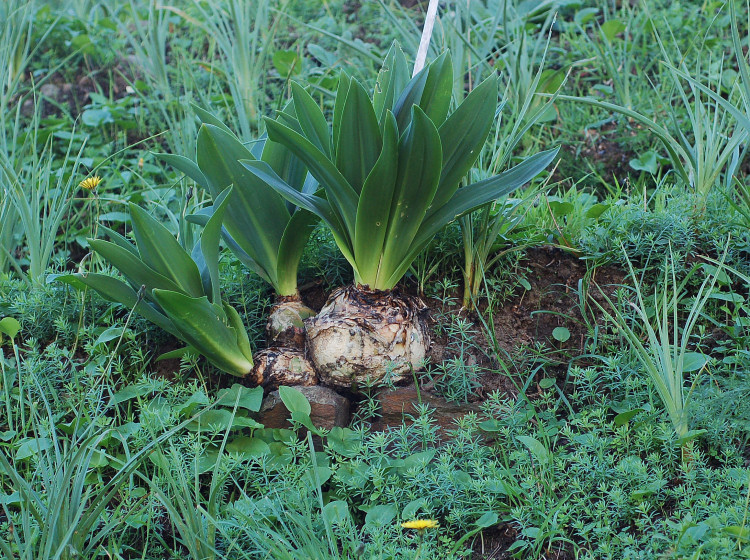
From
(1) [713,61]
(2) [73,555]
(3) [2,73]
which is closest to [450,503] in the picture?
(2) [73,555]

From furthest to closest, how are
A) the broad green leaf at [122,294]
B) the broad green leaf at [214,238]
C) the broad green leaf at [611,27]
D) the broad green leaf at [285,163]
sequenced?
the broad green leaf at [611,27]
the broad green leaf at [285,163]
the broad green leaf at [122,294]
the broad green leaf at [214,238]

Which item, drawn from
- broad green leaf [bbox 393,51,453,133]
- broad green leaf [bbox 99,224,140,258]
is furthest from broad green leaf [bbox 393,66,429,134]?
broad green leaf [bbox 99,224,140,258]

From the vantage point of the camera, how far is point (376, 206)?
1.90 m

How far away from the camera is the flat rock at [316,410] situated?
76.5 inches

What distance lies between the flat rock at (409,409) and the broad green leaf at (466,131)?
569 millimetres

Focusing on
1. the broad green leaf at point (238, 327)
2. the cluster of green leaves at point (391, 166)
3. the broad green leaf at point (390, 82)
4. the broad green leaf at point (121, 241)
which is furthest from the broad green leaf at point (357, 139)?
the broad green leaf at point (121, 241)

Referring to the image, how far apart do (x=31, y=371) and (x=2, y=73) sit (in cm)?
147

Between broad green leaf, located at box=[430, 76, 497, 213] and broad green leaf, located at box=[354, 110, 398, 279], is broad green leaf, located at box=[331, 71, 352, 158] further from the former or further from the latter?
broad green leaf, located at box=[430, 76, 497, 213]

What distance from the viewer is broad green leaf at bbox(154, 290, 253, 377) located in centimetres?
178

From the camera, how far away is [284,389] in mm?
1879

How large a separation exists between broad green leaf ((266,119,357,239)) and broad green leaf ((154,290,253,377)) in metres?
0.43

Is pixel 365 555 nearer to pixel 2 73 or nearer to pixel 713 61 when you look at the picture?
pixel 2 73

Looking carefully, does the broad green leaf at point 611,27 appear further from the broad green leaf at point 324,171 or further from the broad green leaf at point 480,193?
the broad green leaf at point 324,171

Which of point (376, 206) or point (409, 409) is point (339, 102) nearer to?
point (376, 206)
